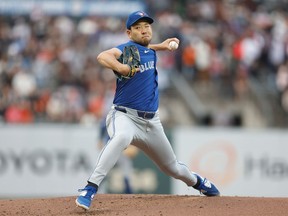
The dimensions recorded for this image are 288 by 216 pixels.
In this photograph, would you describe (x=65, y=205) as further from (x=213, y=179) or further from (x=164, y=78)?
(x=164, y=78)

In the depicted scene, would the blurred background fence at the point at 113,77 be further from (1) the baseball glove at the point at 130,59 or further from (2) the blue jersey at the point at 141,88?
(1) the baseball glove at the point at 130,59

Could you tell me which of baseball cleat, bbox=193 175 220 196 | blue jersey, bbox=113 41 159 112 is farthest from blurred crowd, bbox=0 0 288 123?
blue jersey, bbox=113 41 159 112

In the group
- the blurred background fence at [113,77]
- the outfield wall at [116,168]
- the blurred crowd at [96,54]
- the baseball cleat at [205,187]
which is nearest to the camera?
the baseball cleat at [205,187]

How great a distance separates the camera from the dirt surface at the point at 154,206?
7.84 meters

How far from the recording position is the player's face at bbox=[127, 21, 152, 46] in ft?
26.1

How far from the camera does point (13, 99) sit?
15.4 meters

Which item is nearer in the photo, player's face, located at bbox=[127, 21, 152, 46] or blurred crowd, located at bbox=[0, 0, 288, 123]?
player's face, located at bbox=[127, 21, 152, 46]

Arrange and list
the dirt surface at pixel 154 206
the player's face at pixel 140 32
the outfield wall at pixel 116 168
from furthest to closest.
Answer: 1. the outfield wall at pixel 116 168
2. the player's face at pixel 140 32
3. the dirt surface at pixel 154 206

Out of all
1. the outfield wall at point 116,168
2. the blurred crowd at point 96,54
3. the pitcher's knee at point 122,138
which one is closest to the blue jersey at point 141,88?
the pitcher's knee at point 122,138

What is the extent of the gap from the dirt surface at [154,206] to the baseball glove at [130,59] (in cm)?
141

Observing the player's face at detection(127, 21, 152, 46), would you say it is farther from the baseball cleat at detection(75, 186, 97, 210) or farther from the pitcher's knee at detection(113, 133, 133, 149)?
the baseball cleat at detection(75, 186, 97, 210)

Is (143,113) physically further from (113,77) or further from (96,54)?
(96,54)

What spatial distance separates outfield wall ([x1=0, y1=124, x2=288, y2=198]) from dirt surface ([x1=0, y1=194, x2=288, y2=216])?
5893mm

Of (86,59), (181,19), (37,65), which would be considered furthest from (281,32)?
(37,65)
